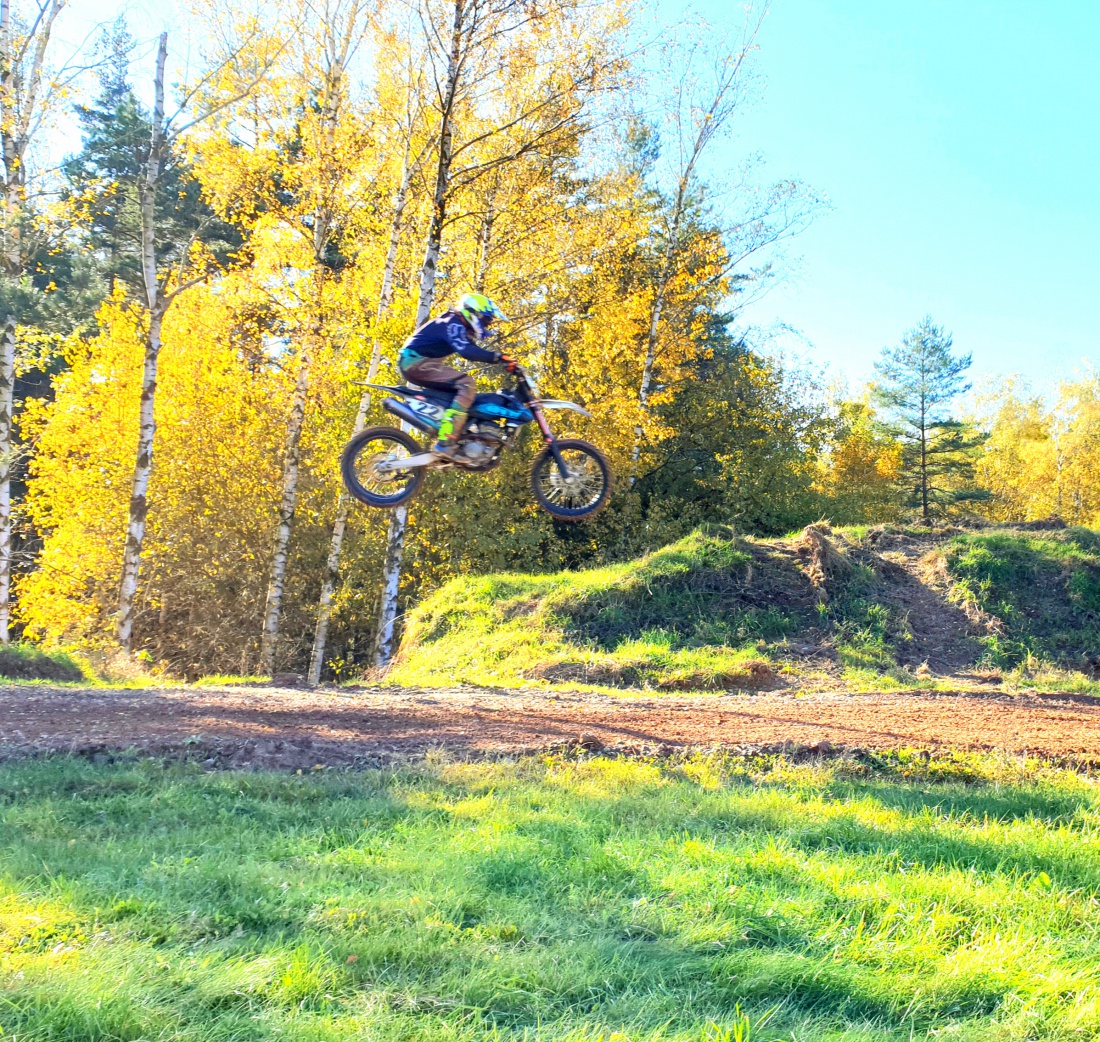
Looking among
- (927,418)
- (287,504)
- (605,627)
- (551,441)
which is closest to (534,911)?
(551,441)

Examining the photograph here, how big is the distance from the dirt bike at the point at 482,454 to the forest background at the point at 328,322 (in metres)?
4.66

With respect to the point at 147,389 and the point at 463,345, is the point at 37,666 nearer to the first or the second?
the point at 147,389

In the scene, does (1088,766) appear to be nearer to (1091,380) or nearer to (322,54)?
(322,54)

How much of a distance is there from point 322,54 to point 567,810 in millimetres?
15327

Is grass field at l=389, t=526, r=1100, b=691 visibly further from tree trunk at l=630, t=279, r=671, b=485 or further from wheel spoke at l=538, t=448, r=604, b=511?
tree trunk at l=630, t=279, r=671, b=485

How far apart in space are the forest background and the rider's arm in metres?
5.31

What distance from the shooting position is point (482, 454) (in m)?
8.23

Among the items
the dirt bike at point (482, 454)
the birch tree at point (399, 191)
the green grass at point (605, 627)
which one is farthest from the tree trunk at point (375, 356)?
the dirt bike at point (482, 454)

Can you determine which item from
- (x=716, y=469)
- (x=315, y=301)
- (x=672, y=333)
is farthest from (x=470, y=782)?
(x=716, y=469)

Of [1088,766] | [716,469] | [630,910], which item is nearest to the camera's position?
[630,910]

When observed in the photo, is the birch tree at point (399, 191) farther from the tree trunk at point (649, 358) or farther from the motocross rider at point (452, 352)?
the tree trunk at point (649, 358)

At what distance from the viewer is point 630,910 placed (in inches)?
173

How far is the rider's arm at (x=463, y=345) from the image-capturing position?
7785 mm

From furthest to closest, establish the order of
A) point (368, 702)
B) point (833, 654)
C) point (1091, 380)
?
point (1091, 380) < point (833, 654) < point (368, 702)
